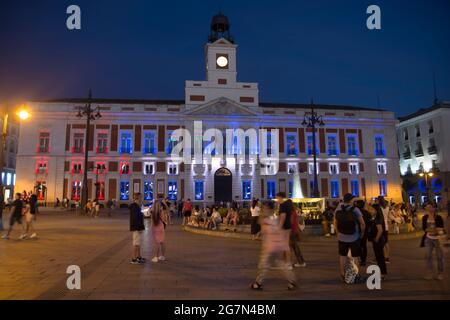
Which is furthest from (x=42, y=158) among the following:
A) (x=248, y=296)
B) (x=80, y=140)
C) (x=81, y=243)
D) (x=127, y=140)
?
Result: (x=248, y=296)

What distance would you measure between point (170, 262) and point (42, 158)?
41.4 metres

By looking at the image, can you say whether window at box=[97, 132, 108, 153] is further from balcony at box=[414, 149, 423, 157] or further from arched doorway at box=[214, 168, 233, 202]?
balcony at box=[414, 149, 423, 157]

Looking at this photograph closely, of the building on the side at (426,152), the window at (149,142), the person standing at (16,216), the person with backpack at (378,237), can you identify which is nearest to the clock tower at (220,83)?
the window at (149,142)

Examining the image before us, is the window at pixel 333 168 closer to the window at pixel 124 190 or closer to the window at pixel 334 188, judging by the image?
the window at pixel 334 188

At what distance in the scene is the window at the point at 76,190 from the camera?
1724 inches

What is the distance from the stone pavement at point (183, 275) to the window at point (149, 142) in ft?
113

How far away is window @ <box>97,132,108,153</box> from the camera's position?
45.9 meters

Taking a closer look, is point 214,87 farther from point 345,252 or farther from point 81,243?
point 345,252

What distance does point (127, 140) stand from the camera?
4659 cm

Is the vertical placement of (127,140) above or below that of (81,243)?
above

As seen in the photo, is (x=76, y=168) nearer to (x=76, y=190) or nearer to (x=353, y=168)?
(x=76, y=190)

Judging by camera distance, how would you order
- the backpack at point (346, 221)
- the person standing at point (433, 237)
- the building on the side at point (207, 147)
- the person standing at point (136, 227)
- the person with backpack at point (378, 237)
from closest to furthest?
1. the backpack at point (346, 221)
2. the person standing at point (433, 237)
3. the person with backpack at point (378, 237)
4. the person standing at point (136, 227)
5. the building on the side at point (207, 147)

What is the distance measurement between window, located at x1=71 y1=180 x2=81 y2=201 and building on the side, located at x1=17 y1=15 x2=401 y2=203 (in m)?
0.13
